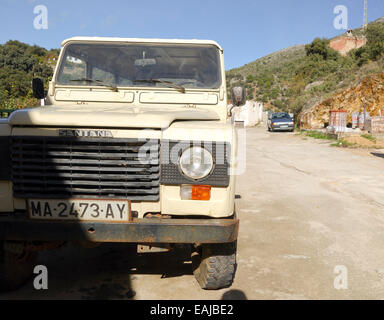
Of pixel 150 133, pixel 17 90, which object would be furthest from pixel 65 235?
pixel 17 90

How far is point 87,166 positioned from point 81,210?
311 millimetres

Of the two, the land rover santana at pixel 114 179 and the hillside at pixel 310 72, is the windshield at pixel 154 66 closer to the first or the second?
the land rover santana at pixel 114 179

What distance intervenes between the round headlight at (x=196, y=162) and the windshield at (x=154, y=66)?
1436mm

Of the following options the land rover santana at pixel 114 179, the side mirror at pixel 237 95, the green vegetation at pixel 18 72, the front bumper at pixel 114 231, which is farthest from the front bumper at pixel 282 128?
the front bumper at pixel 114 231

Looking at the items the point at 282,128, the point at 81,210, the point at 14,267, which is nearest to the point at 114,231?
the point at 81,210

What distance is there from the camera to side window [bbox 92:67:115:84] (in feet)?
12.5

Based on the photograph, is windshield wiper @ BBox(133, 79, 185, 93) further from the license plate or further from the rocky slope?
the rocky slope

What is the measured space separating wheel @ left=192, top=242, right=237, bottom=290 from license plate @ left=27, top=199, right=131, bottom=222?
75cm

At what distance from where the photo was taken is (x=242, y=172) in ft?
32.0

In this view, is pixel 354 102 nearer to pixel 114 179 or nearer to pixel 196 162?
pixel 196 162

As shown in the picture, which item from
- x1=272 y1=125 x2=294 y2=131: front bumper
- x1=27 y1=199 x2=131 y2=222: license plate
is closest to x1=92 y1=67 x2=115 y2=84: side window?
x1=27 y1=199 x2=131 y2=222: license plate

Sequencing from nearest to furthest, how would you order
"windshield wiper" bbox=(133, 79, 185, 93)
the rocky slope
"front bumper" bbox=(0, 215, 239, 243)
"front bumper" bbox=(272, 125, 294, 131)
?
"front bumper" bbox=(0, 215, 239, 243)
"windshield wiper" bbox=(133, 79, 185, 93)
the rocky slope
"front bumper" bbox=(272, 125, 294, 131)
